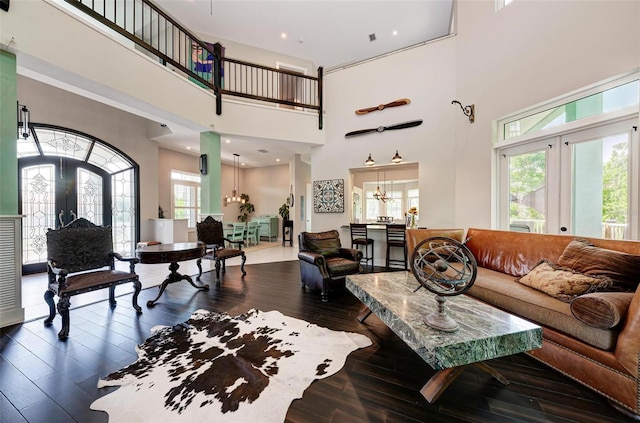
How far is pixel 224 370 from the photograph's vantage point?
1.85 metres

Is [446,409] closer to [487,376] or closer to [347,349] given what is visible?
[487,376]

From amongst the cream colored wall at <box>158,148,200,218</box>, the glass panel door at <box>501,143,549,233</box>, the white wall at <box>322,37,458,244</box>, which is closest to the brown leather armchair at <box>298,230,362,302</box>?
the white wall at <box>322,37,458,244</box>

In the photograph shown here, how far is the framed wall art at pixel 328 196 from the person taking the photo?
5.84m

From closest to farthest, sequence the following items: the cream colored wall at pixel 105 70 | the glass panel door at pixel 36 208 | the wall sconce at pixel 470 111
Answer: the cream colored wall at pixel 105 70, the wall sconce at pixel 470 111, the glass panel door at pixel 36 208

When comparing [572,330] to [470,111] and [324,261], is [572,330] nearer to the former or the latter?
[324,261]

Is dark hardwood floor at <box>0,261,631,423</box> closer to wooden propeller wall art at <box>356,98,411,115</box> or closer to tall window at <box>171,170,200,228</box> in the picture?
wooden propeller wall art at <box>356,98,411,115</box>

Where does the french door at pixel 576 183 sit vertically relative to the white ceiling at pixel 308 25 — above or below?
below

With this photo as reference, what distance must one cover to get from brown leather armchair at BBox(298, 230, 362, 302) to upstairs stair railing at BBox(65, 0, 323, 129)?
124 inches

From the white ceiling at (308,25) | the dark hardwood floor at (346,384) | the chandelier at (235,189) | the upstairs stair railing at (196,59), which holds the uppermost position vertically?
the white ceiling at (308,25)

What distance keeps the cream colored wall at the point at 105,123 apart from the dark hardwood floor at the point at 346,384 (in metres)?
4.53

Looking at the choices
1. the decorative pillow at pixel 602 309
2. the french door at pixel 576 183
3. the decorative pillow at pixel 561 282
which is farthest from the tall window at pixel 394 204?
the decorative pillow at pixel 602 309

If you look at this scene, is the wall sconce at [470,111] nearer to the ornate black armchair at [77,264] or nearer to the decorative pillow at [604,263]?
the decorative pillow at [604,263]

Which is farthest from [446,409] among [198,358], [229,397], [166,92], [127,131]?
[127,131]

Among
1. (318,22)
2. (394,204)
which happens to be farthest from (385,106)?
(394,204)
